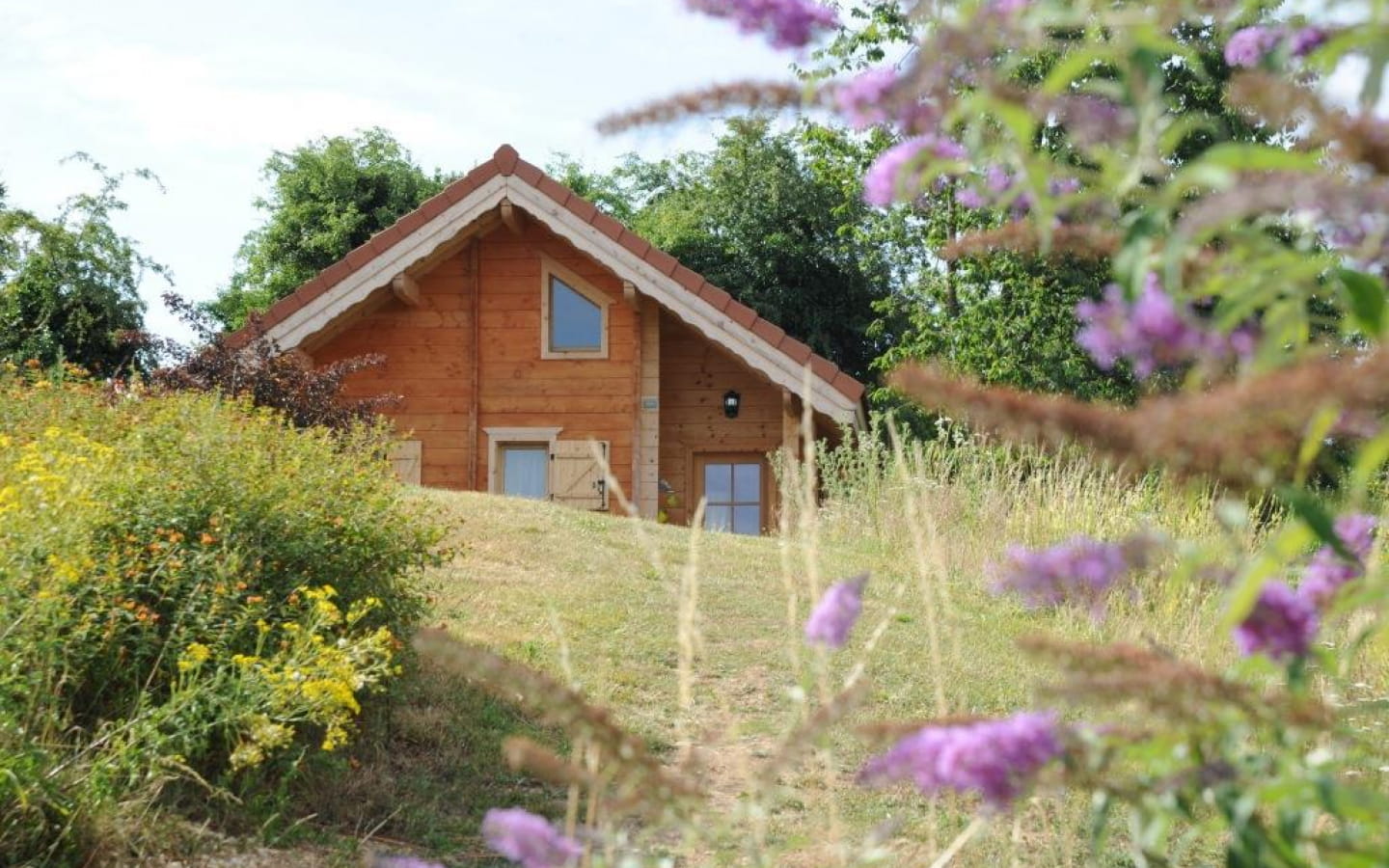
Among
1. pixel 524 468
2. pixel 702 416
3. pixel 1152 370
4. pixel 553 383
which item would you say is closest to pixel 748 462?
pixel 702 416

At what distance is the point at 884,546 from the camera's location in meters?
11.3

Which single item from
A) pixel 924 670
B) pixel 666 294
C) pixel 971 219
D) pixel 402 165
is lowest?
pixel 924 670

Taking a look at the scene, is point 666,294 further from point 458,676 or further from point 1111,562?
point 1111,562

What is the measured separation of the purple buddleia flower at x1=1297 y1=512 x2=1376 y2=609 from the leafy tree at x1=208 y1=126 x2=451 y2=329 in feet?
101

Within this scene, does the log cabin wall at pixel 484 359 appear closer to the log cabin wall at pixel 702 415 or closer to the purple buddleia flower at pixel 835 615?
the log cabin wall at pixel 702 415

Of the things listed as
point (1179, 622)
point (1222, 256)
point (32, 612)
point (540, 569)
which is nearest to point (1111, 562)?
point (1222, 256)

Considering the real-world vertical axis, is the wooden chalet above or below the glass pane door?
above

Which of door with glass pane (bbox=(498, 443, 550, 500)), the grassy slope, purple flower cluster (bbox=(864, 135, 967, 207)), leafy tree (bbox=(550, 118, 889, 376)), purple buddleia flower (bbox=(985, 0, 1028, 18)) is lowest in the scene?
the grassy slope

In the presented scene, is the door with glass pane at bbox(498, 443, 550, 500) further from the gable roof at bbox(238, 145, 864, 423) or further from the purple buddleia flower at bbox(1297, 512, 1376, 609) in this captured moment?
the purple buddleia flower at bbox(1297, 512, 1376, 609)

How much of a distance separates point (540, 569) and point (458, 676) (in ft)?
10.1

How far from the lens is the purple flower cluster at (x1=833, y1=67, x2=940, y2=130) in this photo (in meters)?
1.48

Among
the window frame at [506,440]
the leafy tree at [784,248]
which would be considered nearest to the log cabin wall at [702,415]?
the window frame at [506,440]

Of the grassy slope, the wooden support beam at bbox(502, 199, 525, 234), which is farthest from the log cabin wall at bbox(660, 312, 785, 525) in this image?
the grassy slope

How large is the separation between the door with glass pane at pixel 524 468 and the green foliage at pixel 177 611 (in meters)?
9.76
